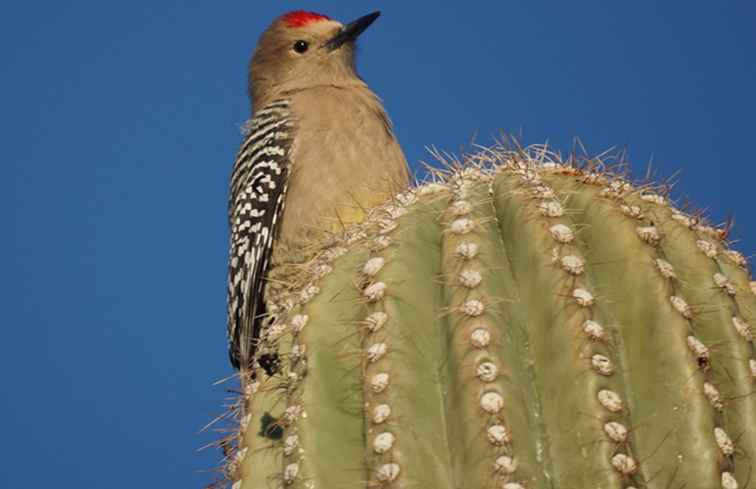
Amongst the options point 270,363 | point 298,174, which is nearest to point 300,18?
point 298,174

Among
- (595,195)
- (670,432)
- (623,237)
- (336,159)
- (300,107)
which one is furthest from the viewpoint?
(300,107)

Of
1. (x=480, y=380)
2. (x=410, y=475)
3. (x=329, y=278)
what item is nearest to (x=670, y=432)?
(x=480, y=380)

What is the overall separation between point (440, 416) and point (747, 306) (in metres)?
0.85

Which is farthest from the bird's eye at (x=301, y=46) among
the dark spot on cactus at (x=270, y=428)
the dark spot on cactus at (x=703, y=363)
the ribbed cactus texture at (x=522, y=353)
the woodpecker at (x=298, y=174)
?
the dark spot on cactus at (x=703, y=363)

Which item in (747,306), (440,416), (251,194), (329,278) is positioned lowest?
(440,416)

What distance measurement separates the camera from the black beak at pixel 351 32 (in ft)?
22.6

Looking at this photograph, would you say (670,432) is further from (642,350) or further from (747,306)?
(747,306)

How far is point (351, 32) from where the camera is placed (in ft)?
22.7

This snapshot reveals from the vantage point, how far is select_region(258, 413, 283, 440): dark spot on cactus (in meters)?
2.70

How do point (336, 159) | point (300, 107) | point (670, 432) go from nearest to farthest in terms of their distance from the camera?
point (670, 432), point (336, 159), point (300, 107)

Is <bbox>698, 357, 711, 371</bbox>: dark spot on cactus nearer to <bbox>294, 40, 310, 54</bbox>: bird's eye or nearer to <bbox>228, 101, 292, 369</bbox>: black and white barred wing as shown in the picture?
<bbox>228, 101, 292, 369</bbox>: black and white barred wing

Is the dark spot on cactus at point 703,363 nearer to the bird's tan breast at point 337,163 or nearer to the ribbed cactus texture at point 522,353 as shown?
the ribbed cactus texture at point 522,353

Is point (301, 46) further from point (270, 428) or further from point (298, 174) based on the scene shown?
point (270, 428)

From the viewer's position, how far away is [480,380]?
2246 mm
